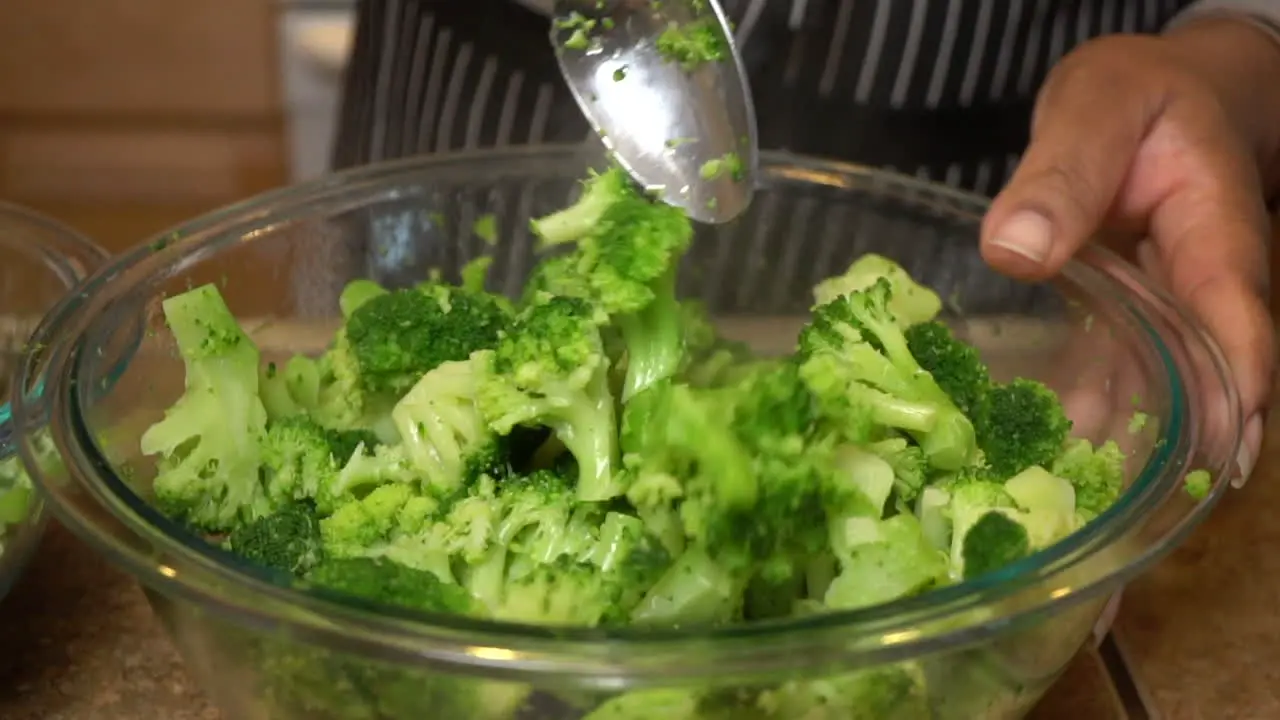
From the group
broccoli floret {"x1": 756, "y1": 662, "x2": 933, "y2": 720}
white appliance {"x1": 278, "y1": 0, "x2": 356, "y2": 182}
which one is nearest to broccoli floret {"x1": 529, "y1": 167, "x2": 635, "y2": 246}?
broccoli floret {"x1": 756, "y1": 662, "x2": 933, "y2": 720}

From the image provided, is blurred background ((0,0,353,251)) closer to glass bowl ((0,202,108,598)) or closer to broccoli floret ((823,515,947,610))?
glass bowl ((0,202,108,598))

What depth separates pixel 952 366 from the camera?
757mm

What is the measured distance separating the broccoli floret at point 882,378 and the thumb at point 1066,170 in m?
0.08

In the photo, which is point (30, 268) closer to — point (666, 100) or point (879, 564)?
point (666, 100)

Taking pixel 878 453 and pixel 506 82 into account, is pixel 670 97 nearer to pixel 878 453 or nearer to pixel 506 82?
pixel 878 453

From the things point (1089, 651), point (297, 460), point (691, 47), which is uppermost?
A: point (691, 47)

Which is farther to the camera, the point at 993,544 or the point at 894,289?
the point at 894,289

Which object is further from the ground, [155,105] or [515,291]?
[515,291]

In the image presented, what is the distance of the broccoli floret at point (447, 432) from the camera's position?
67 cm

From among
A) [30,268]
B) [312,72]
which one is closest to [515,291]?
[30,268]

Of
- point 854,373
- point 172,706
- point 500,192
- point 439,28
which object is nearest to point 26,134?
point 439,28

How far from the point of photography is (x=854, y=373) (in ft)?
2.22

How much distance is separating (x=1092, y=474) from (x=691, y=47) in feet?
1.18

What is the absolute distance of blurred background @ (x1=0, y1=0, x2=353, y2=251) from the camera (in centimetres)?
240
